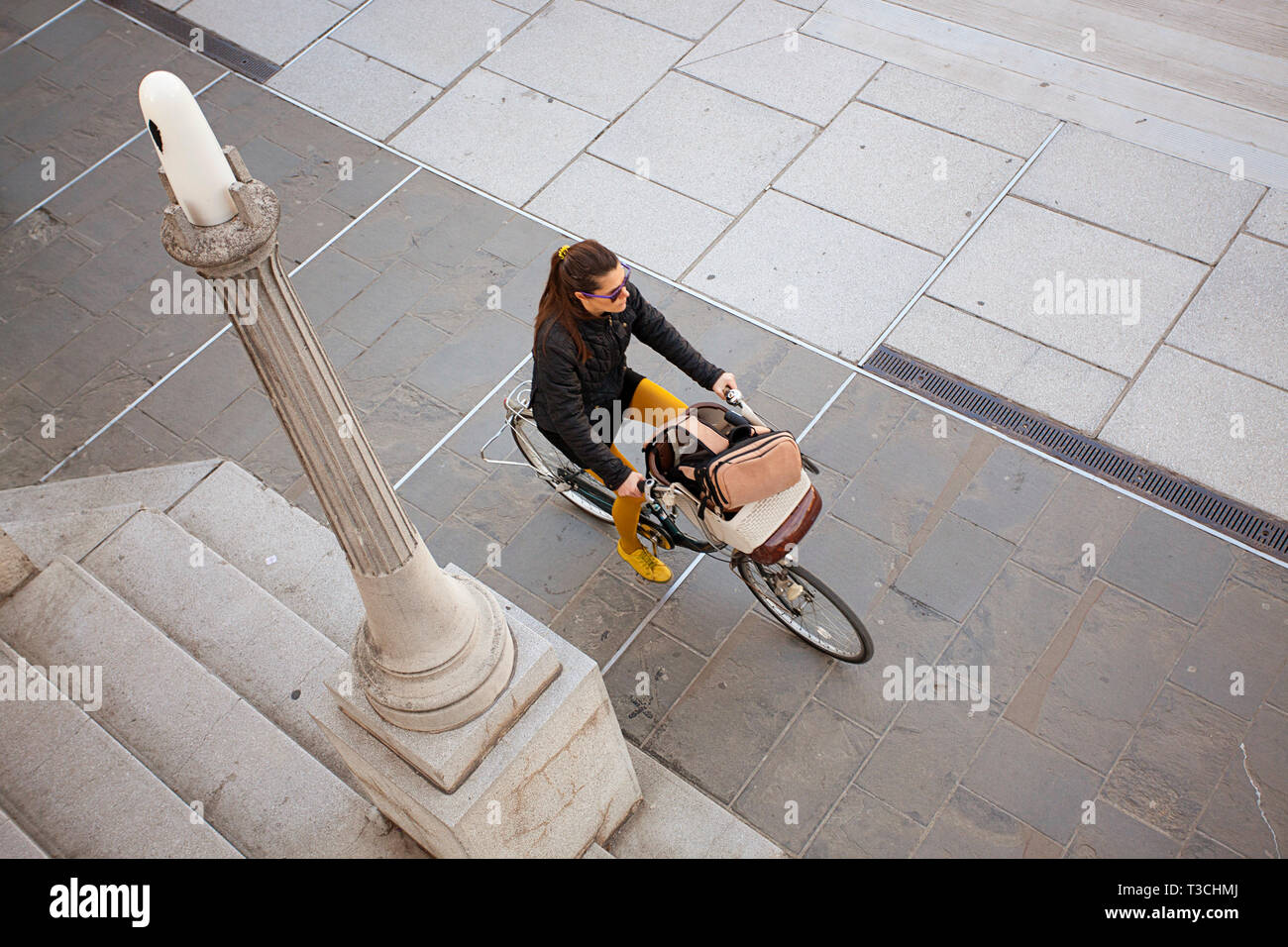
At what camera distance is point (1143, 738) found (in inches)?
184

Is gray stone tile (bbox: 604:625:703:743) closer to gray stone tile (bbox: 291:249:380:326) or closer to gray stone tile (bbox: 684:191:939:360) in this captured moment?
gray stone tile (bbox: 684:191:939:360)

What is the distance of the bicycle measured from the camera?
4570 mm

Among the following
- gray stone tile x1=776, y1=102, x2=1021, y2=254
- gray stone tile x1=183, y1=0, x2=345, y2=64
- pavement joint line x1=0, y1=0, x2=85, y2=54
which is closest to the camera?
gray stone tile x1=776, y1=102, x2=1021, y2=254

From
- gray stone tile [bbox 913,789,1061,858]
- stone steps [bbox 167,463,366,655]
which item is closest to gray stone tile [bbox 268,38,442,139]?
stone steps [bbox 167,463,366,655]

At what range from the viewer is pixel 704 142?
7312mm

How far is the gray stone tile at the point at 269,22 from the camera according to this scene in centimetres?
844

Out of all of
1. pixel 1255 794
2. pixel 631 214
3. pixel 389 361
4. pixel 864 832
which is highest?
pixel 631 214

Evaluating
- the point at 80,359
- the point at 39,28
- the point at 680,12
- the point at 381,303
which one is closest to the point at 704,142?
the point at 680,12

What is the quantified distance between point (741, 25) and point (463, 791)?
21.6 feet

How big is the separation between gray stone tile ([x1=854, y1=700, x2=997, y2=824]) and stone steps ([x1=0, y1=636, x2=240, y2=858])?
2702 millimetres

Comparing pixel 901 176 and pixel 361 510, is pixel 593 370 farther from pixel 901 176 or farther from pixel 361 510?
pixel 901 176

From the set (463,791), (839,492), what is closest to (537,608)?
(839,492)

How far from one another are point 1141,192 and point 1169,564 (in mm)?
2758
